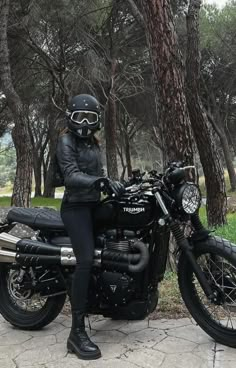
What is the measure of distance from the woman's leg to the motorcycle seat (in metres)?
0.31

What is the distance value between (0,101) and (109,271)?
1983 cm

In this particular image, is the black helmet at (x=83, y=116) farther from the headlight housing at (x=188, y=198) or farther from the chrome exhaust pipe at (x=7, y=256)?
the chrome exhaust pipe at (x=7, y=256)

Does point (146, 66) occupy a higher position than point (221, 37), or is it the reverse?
point (221, 37)

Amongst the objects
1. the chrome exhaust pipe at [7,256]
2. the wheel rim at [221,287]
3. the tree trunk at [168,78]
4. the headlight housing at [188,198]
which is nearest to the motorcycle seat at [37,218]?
the chrome exhaust pipe at [7,256]

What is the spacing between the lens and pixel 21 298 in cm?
445

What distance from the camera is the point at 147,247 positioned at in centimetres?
379

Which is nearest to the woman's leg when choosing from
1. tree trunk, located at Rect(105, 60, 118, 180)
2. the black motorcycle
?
the black motorcycle

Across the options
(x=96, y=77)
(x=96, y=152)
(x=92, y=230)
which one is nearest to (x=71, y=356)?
(x=92, y=230)

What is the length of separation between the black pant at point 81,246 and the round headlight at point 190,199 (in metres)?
0.73

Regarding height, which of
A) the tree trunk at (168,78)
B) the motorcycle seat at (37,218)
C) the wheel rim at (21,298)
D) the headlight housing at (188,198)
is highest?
the tree trunk at (168,78)

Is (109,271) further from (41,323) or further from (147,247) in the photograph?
(41,323)

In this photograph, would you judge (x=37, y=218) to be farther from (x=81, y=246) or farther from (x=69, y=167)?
(x=69, y=167)

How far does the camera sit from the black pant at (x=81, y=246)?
379 centimetres

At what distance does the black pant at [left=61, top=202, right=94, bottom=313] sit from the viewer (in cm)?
379
